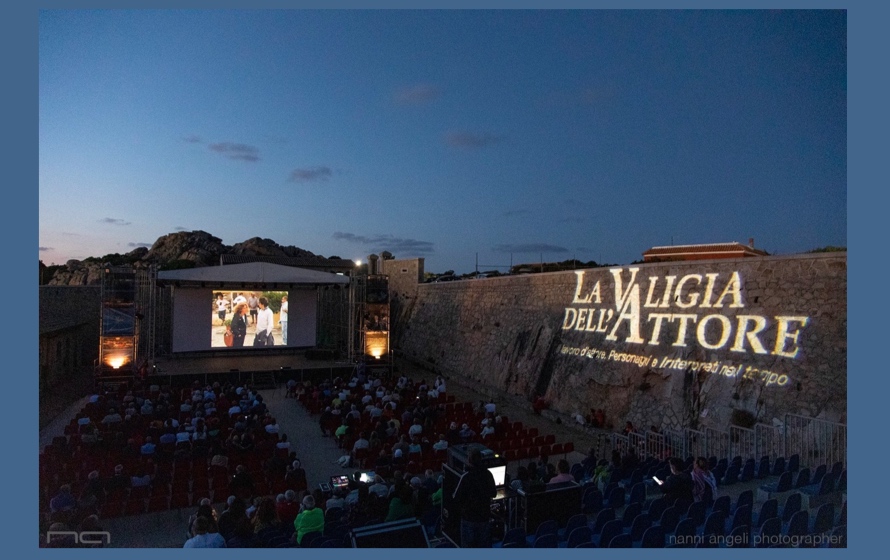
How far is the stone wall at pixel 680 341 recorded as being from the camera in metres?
9.27

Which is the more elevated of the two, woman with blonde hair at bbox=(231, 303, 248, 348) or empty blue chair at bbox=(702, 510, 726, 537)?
woman with blonde hair at bbox=(231, 303, 248, 348)

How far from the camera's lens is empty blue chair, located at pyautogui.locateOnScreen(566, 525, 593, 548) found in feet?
15.7

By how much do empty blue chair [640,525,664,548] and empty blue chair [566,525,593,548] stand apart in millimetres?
482

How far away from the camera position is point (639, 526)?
16.5ft

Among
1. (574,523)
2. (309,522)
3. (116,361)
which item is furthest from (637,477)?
(116,361)

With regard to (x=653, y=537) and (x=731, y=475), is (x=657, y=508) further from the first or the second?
(x=731, y=475)

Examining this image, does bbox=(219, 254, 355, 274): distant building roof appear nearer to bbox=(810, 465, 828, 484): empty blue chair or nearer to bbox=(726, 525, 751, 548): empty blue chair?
bbox=(810, 465, 828, 484): empty blue chair

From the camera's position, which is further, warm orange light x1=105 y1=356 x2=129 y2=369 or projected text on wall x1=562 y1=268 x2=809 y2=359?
warm orange light x1=105 y1=356 x2=129 y2=369

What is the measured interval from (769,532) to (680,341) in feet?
23.5

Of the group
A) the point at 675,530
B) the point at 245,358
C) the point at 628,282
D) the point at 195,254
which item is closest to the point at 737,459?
the point at 675,530

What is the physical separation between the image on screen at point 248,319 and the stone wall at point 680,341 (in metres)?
8.65

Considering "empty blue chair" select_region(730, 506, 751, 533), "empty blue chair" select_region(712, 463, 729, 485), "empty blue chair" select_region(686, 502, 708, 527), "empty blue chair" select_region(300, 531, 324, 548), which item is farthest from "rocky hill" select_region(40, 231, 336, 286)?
"empty blue chair" select_region(730, 506, 751, 533)

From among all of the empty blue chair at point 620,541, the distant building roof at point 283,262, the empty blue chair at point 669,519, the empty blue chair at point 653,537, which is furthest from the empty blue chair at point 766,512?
the distant building roof at point 283,262

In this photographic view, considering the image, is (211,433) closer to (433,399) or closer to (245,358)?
(433,399)
